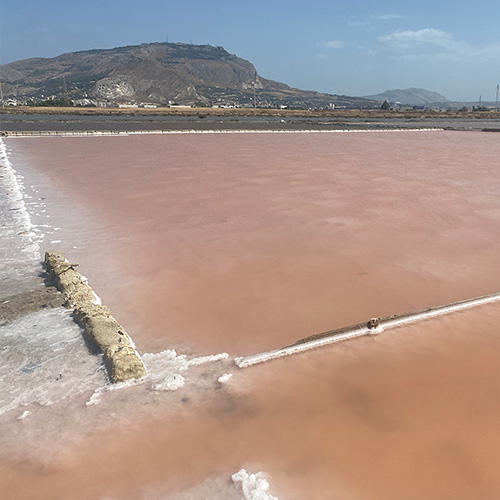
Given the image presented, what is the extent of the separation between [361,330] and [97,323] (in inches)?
111

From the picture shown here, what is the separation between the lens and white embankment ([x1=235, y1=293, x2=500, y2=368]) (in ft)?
15.2

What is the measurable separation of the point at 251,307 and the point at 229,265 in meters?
1.49

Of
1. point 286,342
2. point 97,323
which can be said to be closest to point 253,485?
point 286,342

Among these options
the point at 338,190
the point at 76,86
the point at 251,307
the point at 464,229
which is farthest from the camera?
the point at 76,86

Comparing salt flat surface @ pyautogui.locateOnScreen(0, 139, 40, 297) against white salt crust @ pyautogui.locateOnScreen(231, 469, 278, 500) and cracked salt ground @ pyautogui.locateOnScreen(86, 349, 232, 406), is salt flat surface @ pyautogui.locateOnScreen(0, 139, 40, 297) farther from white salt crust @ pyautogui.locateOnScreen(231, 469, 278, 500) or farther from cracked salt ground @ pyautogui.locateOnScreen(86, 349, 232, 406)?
white salt crust @ pyautogui.locateOnScreen(231, 469, 278, 500)

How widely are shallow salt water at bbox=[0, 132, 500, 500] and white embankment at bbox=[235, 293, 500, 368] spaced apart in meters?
0.12

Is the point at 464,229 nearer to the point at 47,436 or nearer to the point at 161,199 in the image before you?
the point at 161,199

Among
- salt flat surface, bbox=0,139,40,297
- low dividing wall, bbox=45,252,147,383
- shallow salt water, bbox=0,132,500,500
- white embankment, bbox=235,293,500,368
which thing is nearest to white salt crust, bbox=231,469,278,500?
shallow salt water, bbox=0,132,500,500

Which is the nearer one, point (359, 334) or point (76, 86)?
point (359, 334)

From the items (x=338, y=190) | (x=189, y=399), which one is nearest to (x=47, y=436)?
(x=189, y=399)

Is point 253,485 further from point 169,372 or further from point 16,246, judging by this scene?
point 16,246

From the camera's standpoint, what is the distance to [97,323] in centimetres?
496

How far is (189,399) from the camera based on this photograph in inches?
157

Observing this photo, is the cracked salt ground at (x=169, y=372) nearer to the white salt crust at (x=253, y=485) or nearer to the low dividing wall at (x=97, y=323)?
the low dividing wall at (x=97, y=323)
